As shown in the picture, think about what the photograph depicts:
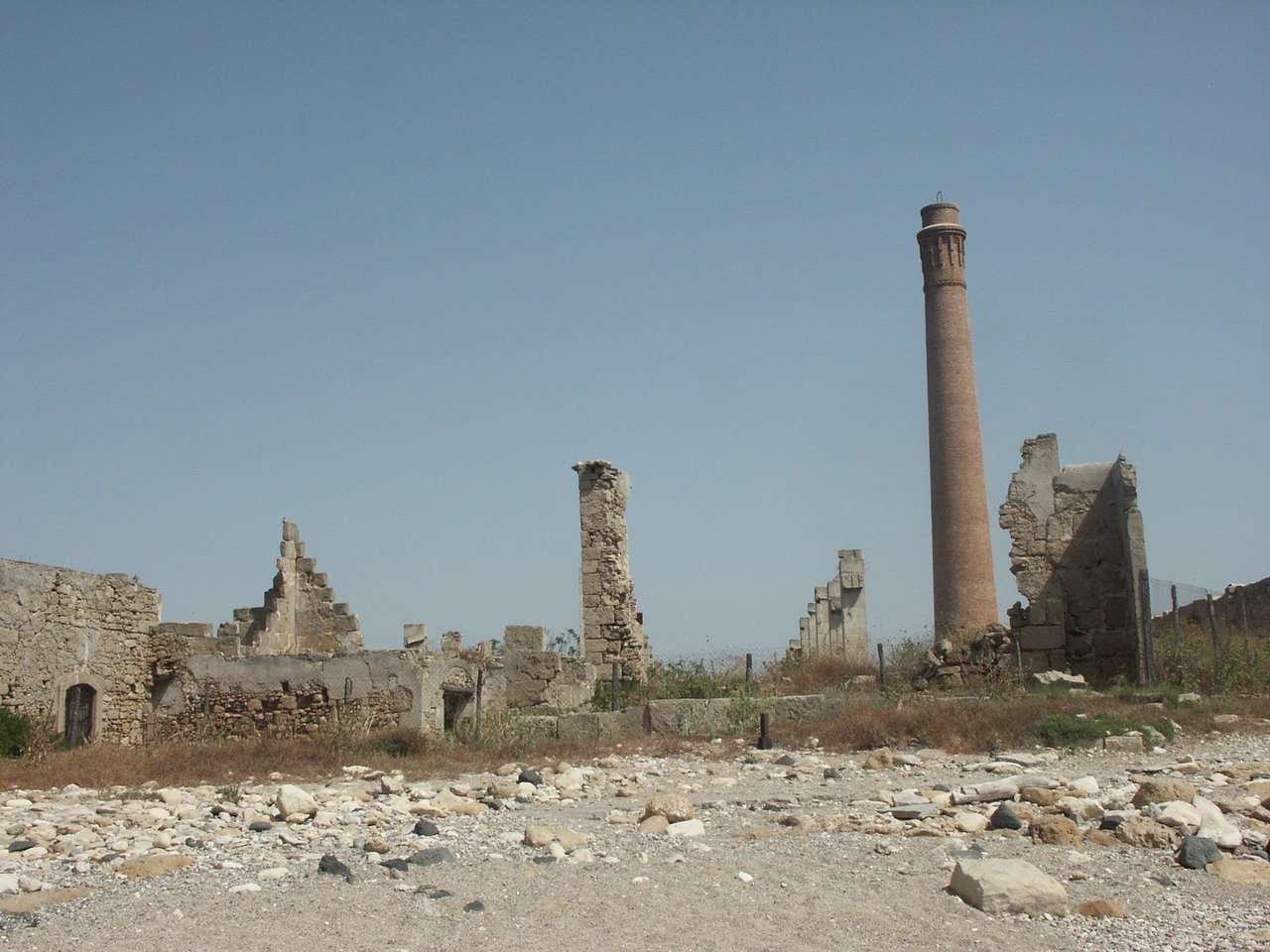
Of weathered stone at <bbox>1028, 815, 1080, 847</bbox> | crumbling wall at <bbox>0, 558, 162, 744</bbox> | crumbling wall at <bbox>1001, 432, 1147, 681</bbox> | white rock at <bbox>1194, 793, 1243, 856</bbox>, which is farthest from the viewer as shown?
crumbling wall at <bbox>1001, 432, 1147, 681</bbox>

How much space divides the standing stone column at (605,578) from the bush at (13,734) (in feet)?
24.1

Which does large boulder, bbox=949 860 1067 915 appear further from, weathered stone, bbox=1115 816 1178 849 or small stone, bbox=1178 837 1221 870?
weathered stone, bbox=1115 816 1178 849

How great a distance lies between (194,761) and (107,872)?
16.6 feet

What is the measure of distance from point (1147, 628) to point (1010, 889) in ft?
35.6

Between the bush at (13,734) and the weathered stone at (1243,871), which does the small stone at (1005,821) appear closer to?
the weathered stone at (1243,871)

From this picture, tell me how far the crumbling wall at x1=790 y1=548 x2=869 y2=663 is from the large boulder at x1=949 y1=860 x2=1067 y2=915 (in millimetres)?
21635

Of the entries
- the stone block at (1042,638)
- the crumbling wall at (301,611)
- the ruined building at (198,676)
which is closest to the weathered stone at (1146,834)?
the ruined building at (198,676)

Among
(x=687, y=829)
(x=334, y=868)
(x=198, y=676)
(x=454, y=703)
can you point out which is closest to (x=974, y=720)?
(x=687, y=829)

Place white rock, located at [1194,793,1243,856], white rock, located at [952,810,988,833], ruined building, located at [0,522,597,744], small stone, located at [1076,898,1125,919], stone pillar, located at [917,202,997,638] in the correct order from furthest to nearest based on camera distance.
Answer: stone pillar, located at [917,202,997,638] → ruined building, located at [0,522,597,744] → white rock, located at [952,810,988,833] → white rock, located at [1194,793,1243,856] → small stone, located at [1076,898,1125,919]

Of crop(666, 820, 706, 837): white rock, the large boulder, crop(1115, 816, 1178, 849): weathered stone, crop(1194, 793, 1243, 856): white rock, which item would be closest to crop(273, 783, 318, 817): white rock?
crop(1194, 793, 1243, 856): white rock

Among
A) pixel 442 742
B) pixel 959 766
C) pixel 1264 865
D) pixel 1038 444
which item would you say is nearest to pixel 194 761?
pixel 442 742

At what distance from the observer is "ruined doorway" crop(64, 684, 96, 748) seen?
14.7 metres

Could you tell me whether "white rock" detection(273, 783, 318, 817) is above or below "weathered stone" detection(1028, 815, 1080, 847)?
above

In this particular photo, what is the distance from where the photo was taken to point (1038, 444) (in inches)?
738
